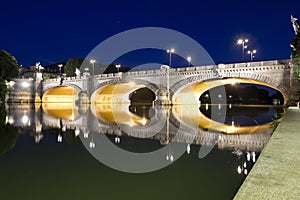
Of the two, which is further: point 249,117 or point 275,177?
point 249,117

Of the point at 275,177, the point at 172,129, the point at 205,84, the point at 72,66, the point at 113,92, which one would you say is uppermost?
the point at 72,66

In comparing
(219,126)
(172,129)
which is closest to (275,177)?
(172,129)

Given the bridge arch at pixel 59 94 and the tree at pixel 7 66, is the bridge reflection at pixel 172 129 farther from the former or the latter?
the bridge arch at pixel 59 94

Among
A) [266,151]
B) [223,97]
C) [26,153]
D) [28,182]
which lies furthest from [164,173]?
[223,97]

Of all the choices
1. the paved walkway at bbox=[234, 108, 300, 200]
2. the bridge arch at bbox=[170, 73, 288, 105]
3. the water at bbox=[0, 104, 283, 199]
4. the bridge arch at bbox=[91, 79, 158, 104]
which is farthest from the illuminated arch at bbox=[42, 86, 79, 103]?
the paved walkway at bbox=[234, 108, 300, 200]

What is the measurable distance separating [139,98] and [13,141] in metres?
62.3

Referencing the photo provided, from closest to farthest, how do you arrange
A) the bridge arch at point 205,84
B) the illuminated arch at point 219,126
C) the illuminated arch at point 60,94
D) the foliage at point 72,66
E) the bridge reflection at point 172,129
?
1. the bridge reflection at point 172,129
2. the illuminated arch at point 219,126
3. the bridge arch at point 205,84
4. the illuminated arch at point 60,94
5. the foliage at point 72,66

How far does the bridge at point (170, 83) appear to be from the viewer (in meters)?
25.3

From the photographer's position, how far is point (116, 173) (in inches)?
193

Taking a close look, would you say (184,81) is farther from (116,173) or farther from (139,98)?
(139,98)

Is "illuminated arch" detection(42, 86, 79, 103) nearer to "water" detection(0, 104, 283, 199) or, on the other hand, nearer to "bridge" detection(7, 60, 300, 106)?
"bridge" detection(7, 60, 300, 106)

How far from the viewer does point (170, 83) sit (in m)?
34.8

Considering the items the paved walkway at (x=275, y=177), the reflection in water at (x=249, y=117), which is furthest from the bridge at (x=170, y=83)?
the paved walkway at (x=275, y=177)

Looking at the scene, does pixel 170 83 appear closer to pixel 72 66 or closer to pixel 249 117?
pixel 249 117
